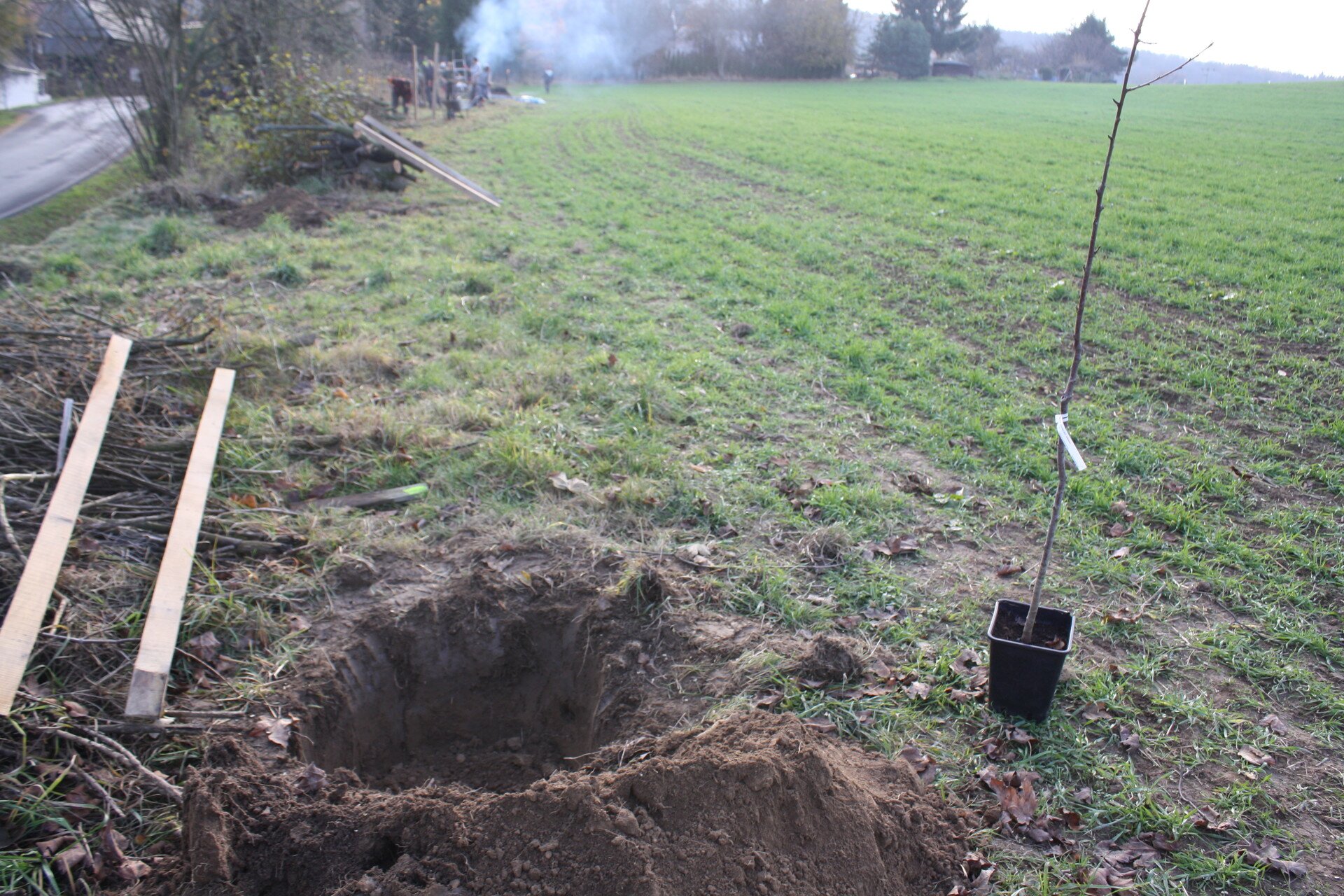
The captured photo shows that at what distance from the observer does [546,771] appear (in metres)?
3.12

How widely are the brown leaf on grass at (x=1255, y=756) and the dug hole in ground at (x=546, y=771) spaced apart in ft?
3.70

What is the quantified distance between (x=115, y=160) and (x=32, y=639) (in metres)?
17.0

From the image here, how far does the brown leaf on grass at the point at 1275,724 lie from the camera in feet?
9.45

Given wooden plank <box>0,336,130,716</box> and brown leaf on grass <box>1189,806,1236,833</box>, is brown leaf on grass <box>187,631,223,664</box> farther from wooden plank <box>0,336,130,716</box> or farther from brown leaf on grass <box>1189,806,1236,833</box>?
brown leaf on grass <box>1189,806,1236,833</box>

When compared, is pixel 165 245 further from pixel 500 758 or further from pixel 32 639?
pixel 500 758

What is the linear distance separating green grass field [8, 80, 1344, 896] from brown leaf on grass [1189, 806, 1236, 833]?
0.03 meters

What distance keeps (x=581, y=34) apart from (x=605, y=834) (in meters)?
58.6

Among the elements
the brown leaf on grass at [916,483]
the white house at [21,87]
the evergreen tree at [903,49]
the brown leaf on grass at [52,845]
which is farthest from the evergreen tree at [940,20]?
the brown leaf on grass at [52,845]

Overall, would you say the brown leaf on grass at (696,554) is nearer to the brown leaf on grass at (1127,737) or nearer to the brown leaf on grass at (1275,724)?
the brown leaf on grass at (1127,737)

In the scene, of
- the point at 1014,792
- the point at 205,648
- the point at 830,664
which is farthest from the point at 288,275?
the point at 1014,792

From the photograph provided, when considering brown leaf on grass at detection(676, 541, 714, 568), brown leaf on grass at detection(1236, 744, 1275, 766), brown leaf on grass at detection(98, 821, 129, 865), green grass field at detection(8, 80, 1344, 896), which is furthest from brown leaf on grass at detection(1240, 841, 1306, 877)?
brown leaf on grass at detection(98, 821, 129, 865)

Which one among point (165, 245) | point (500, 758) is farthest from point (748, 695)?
point (165, 245)

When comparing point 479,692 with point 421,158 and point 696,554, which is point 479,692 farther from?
point 421,158

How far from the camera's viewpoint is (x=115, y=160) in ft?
51.9
